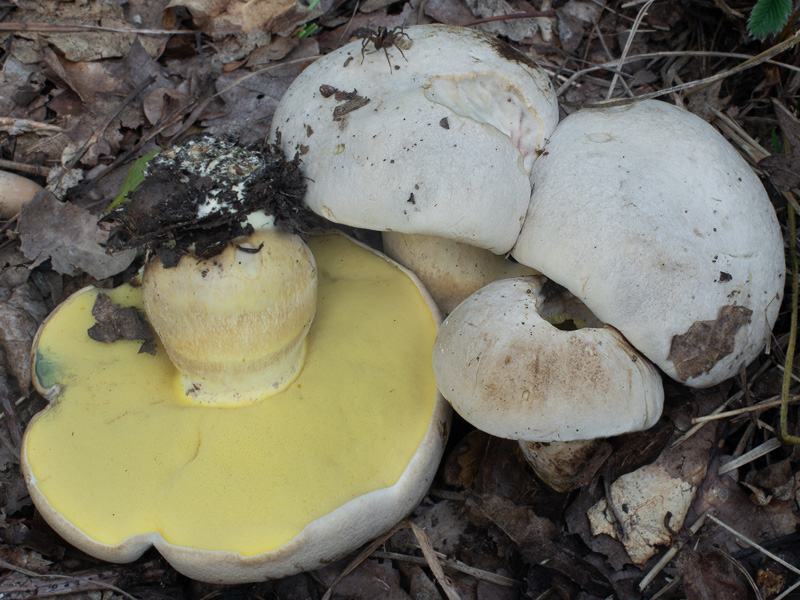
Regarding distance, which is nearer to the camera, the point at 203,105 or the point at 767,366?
the point at 767,366

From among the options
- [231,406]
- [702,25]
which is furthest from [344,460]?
[702,25]

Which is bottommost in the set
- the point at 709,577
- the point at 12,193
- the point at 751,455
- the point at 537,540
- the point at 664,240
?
the point at 537,540

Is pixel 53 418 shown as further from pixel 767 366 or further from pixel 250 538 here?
pixel 767 366

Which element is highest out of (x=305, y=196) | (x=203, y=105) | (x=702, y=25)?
(x=702, y=25)

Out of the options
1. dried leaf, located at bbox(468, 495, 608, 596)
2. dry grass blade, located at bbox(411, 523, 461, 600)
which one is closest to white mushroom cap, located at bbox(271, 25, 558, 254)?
dried leaf, located at bbox(468, 495, 608, 596)

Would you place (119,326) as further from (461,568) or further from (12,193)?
(461,568)

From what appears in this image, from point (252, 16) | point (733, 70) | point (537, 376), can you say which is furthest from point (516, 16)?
point (537, 376)

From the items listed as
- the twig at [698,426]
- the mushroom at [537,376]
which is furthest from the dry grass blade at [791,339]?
the mushroom at [537,376]
